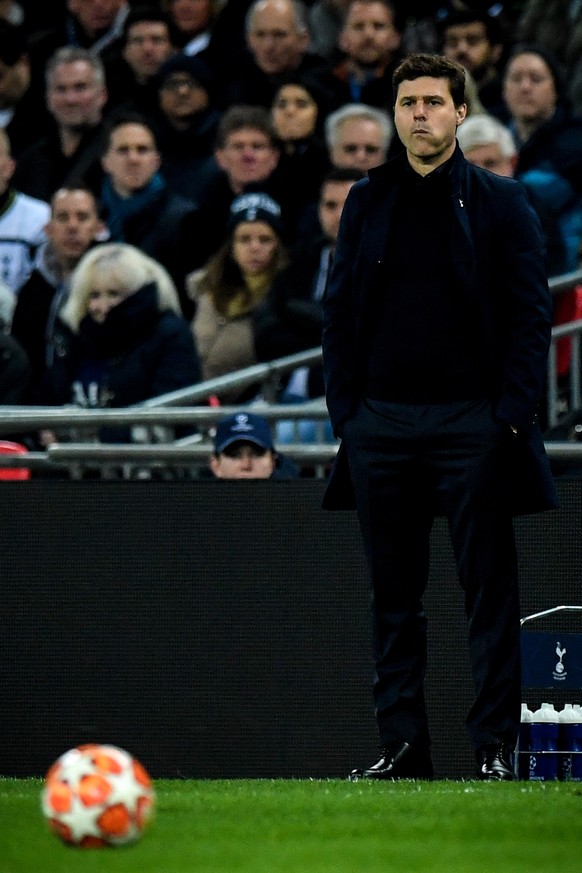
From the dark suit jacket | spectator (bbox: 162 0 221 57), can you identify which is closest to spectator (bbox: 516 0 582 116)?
spectator (bbox: 162 0 221 57)

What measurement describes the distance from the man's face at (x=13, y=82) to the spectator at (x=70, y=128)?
2.26 ft

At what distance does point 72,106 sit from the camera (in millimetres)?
14156

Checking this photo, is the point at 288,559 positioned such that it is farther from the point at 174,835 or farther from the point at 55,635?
the point at 174,835

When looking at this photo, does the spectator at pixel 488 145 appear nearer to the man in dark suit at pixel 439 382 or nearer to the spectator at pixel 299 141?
the spectator at pixel 299 141

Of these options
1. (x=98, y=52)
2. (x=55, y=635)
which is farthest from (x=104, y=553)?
(x=98, y=52)

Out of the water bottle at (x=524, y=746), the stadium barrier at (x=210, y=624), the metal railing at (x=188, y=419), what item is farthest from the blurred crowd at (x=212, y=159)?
the water bottle at (x=524, y=746)

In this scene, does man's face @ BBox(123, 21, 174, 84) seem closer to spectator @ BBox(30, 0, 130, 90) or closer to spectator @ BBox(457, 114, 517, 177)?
spectator @ BBox(30, 0, 130, 90)

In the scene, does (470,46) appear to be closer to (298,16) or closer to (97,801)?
(298,16)

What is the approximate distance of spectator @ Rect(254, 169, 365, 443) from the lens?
1108cm

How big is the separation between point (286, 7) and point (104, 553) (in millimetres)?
6421

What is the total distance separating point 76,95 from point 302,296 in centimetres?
369

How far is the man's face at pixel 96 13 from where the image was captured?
15.4 metres

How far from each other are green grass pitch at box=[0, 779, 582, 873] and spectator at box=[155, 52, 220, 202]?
758 cm

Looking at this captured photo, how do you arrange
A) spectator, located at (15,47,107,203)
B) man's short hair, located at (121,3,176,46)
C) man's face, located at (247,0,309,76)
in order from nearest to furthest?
man's face, located at (247,0,309,76) < spectator, located at (15,47,107,203) < man's short hair, located at (121,3,176,46)
